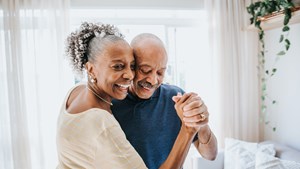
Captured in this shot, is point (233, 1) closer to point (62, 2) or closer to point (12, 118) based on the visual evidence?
point (62, 2)

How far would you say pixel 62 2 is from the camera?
8.09ft

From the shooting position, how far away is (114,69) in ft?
2.28

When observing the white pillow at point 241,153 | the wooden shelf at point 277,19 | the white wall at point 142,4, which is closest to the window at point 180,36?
the white wall at point 142,4

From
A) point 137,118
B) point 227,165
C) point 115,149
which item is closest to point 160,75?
point 137,118

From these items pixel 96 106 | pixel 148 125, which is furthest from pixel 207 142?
pixel 96 106

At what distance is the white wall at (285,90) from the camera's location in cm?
235

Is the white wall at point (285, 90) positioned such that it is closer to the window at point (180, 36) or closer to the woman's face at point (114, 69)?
the window at point (180, 36)

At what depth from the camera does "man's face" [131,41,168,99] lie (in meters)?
0.81

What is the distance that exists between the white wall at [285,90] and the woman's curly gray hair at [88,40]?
217 centimetres

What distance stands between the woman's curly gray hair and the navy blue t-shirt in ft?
0.82

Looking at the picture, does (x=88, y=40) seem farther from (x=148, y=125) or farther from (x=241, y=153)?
(x=241, y=153)

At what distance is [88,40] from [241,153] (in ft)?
6.69

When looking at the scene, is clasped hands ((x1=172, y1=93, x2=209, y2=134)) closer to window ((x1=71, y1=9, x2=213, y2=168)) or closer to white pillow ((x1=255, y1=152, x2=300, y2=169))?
white pillow ((x1=255, y1=152, x2=300, y2=169))

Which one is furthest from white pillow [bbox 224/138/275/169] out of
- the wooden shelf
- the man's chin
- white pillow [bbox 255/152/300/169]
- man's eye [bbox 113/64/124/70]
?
man's eye [bbox 113/64/124/70]
